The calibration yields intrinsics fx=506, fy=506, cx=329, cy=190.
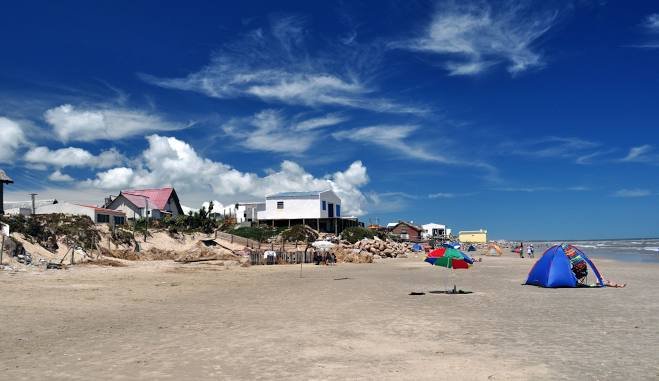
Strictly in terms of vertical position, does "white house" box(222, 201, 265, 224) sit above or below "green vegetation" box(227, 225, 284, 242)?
above

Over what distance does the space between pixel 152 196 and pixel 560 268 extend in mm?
53935

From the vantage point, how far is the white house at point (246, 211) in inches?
2884

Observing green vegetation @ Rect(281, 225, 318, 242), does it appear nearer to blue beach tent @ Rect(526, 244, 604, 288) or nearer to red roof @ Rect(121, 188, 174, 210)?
red roof @ Rect(121, 188, 174, 210)

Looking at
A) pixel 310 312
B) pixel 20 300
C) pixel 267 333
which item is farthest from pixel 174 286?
pixel 267 333

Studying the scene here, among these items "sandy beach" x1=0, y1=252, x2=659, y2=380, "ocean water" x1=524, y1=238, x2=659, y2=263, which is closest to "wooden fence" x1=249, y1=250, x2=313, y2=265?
"sandy beach" x1=0, y1=252, x2=659, y2=380

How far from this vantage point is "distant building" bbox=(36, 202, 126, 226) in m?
47.9

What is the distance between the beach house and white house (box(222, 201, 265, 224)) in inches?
146

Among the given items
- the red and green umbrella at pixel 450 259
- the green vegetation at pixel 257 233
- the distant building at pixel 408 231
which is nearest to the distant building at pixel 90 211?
the green vegetation at pixel 257 233

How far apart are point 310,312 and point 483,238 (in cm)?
10900

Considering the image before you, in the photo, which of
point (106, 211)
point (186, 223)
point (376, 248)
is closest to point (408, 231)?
point (376, 248)

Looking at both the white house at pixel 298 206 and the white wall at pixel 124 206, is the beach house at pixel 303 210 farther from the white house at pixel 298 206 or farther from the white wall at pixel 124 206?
the white wall at pixel 124 206

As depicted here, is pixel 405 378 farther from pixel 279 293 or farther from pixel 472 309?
pixel 279 293

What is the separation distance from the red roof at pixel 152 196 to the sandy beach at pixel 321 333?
40094 millimetres

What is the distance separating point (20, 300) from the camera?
1483 cm
